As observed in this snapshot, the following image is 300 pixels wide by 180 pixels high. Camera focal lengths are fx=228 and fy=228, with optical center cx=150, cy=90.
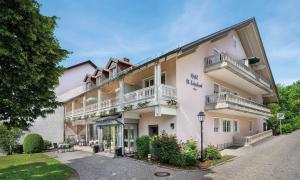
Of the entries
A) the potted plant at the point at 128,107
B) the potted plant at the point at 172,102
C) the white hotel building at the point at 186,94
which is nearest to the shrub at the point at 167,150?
the white hotel building at the point at 186,94

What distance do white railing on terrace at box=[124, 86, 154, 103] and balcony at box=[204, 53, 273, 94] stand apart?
20.1ft

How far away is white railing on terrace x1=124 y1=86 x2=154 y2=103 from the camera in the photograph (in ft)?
57.9

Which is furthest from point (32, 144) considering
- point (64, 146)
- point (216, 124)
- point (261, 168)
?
point (261, 168)

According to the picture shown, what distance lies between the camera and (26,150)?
83.5 ft

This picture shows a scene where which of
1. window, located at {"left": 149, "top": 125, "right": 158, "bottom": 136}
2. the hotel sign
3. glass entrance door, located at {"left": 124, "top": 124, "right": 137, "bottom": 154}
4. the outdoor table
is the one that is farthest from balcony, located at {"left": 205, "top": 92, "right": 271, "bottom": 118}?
the outdoor table

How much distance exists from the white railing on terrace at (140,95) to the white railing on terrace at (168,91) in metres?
0.91

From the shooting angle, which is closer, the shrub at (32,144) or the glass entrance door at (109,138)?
the glass entrance door at (109,138)

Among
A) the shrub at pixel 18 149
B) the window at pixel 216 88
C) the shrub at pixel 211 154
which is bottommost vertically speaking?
the shrub at pixel 18 149

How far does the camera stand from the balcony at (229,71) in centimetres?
1973

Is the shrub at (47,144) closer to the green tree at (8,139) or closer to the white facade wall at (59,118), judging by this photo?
the white facade wall at (59,118)

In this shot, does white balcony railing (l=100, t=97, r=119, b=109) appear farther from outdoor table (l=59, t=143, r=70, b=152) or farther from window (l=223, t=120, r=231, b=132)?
window (l=223, t=120, r=231, b=132)

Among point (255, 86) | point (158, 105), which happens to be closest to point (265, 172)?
point (158, 105)

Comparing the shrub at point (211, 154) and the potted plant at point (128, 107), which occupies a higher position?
the potted plant at point (128, 107)

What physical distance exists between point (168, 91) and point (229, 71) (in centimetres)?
678
